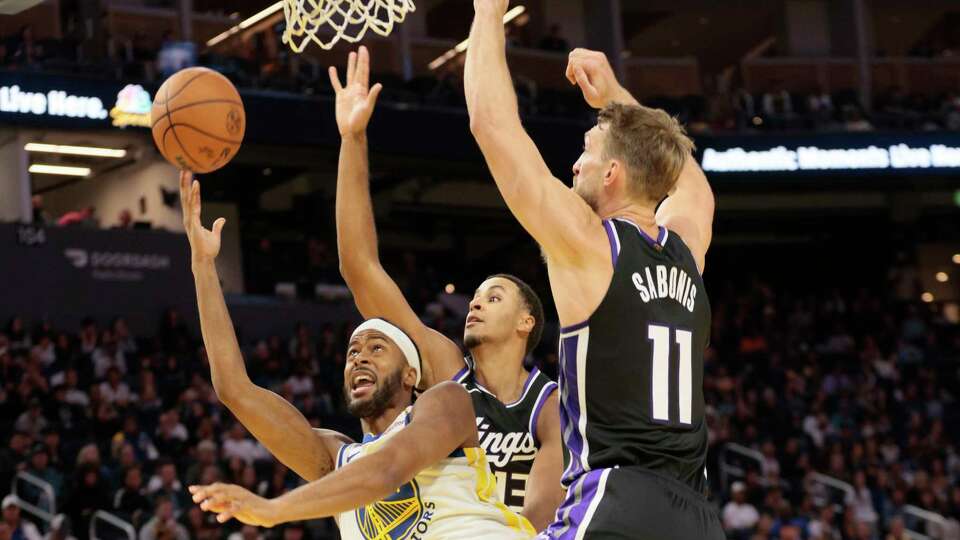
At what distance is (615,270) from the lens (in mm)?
3613

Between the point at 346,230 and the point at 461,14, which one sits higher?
the point at 461,14

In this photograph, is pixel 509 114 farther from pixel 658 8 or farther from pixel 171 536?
pixel 658 8

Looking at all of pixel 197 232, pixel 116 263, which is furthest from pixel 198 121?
pixel 116 263

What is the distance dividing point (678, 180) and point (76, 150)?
18578mm

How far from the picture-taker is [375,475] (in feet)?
12.2

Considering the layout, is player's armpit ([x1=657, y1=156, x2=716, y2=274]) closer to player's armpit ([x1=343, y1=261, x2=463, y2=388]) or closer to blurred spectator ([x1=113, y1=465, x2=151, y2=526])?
player's armpit ([x1=343, y1=261, x2=463, y2=388])

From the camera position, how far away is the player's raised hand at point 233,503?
10.8 ft

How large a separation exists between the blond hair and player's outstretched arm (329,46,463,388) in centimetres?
137

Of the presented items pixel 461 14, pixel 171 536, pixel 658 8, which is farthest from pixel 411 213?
pixel 171 536

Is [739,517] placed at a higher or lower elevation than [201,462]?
lower

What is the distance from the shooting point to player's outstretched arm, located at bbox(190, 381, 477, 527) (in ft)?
11.0

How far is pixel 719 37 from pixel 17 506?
74.0ft

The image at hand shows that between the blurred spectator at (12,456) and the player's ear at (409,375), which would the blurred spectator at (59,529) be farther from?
the player's ear at (409,375)

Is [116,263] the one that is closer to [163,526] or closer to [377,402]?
[163,526]
